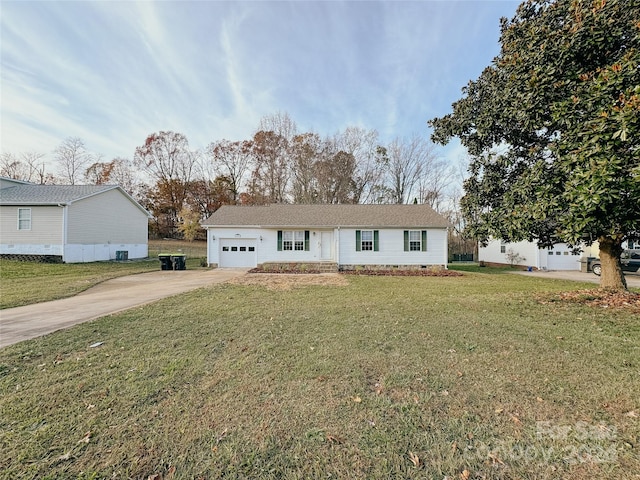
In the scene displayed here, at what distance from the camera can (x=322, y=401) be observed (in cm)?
280

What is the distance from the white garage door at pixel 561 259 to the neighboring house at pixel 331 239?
768 cm

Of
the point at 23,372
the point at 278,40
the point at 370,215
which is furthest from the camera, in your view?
the point at 370,215

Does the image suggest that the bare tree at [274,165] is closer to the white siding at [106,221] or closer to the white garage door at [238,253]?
the white siding at [106,221]

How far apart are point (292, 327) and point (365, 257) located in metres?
11.8

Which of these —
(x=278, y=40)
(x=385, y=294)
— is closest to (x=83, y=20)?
(x=278, y=40)

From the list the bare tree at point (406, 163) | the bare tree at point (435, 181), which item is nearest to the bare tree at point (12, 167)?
the bare tree at point (406, 163)

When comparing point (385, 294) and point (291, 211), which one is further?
point (291, 211)

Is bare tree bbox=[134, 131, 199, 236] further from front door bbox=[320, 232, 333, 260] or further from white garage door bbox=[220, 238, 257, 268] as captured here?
front door bbox=[320, 232, 333, 260]

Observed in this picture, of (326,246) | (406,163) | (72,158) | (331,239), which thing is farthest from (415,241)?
(72,158)

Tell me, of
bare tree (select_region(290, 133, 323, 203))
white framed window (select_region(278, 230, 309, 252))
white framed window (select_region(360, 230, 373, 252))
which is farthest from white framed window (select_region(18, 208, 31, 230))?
bare tree (select_region(290, 133, 323, 203))

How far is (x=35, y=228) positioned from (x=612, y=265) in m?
25.9

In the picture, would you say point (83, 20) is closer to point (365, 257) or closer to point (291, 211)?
point (291, 211)

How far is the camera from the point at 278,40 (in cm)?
1209

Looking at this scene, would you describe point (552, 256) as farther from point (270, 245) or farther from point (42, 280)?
point (42, 280)
